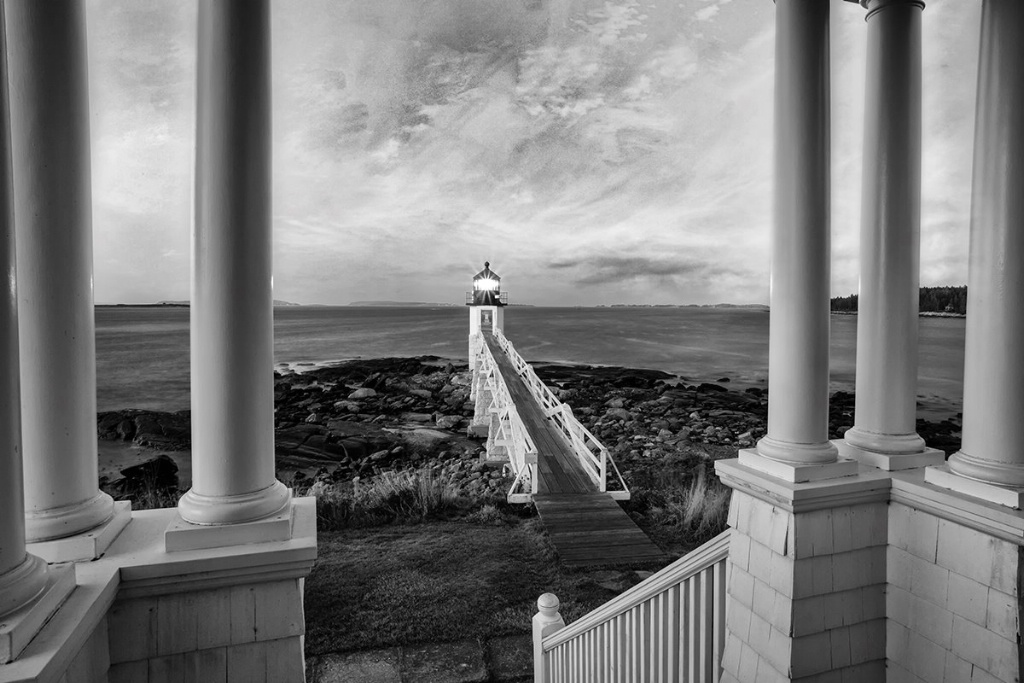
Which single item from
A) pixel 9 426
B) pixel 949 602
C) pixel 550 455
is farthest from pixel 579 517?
pixel 9 426

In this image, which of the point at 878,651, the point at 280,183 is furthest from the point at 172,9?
the point at 878,651

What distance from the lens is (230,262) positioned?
7.50ft

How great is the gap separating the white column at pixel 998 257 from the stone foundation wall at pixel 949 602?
1.08ft

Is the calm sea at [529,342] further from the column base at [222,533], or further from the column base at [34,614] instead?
the column base at [34,614]

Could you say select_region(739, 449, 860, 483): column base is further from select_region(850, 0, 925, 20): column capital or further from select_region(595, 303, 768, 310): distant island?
select_region(595, 303, 768, 310): distant island

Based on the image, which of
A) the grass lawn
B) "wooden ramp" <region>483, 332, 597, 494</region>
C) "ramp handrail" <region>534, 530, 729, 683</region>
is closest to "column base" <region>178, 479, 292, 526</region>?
"ramp handrail" <region>534, 530, 729, 683</region>

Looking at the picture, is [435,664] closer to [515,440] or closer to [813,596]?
[813,596]

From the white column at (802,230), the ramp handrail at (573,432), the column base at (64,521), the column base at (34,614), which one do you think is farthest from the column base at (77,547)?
the ramp handrail at (573,432)

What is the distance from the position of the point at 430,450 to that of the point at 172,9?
44.9 feet

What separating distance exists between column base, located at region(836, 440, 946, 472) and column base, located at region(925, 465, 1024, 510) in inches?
8.3

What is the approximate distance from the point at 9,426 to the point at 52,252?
2.66ft

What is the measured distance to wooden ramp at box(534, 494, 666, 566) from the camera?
7820 millimetres

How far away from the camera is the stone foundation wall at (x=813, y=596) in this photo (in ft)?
9.13

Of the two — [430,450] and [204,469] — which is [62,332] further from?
[430,450]
